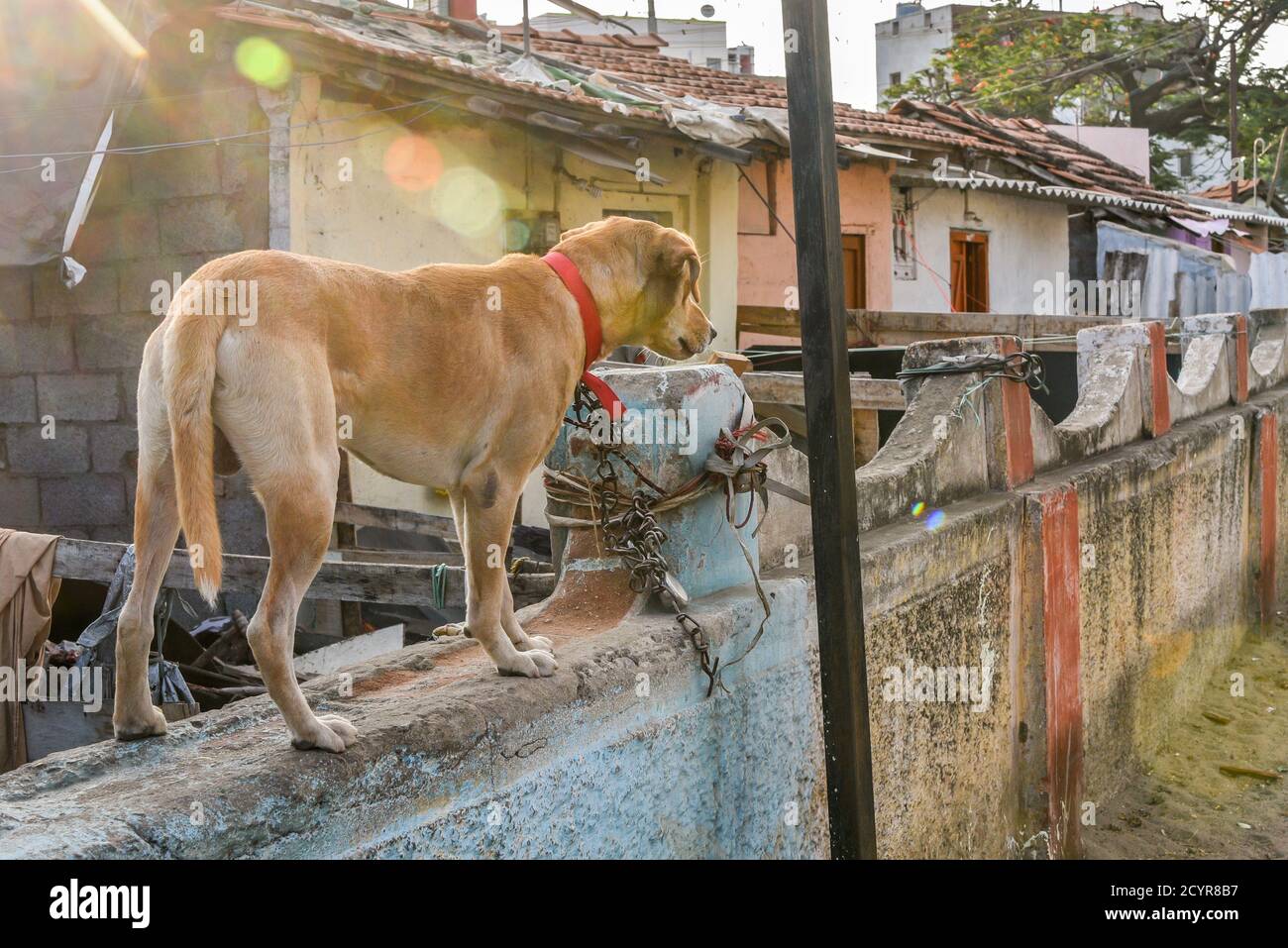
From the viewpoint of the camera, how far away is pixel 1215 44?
78.6ft

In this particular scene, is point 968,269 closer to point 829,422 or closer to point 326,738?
point 829,422

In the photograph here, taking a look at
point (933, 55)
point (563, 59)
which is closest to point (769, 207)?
point (563, 59)

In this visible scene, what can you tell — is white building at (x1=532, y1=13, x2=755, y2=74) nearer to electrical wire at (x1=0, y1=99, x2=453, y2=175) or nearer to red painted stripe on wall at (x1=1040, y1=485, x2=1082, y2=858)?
electrical wire at (x1=0, y1=99, x2=453, y2=175)

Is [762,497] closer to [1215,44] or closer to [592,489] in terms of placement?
[592,489]

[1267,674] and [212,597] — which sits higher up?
[212,597]

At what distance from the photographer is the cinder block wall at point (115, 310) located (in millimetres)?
8711

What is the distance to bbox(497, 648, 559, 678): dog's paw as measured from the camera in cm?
306

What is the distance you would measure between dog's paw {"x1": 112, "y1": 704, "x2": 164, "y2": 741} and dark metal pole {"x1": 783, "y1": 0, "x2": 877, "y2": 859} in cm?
159

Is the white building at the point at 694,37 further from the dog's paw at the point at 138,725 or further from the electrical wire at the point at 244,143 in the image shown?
the dog's paw at the point at 138,725

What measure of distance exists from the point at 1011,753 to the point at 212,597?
13.7 feet

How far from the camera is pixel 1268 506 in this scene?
1023 centimetres

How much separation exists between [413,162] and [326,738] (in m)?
7.87

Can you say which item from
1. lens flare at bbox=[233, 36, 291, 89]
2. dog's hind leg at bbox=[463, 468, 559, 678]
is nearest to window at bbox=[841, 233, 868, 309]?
lens flare at bbox=[233, 36, 291, 89]

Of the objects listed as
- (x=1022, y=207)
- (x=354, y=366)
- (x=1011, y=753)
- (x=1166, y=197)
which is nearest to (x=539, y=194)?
(x=1011, y=753)
